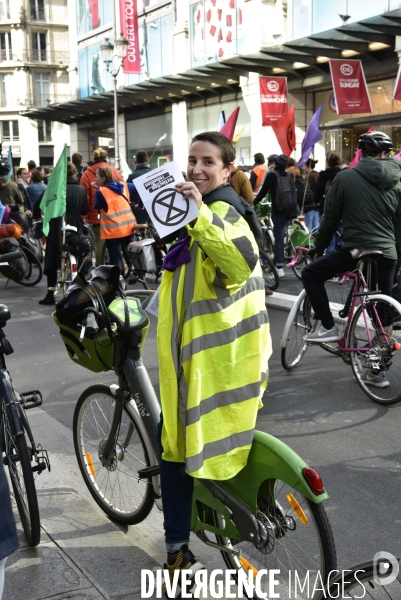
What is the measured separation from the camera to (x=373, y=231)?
562 centimetres

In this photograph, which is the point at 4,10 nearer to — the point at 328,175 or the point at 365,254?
the point at 328,175

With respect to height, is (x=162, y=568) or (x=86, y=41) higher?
(x=86, y=41)

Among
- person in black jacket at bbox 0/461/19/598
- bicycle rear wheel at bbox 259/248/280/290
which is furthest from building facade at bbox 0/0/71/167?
person in black jacket at bbox 0/461/19/598

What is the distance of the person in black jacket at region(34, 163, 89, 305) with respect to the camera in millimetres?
10422

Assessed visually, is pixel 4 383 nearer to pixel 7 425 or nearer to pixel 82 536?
pixel 7 425

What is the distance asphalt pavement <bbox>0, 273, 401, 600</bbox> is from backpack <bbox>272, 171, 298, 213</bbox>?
427 cm

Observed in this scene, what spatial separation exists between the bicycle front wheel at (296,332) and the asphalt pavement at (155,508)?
12 centimetres

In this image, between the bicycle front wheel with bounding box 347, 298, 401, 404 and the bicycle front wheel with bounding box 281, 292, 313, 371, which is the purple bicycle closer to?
the bicycle front wheel with bounding box 347, 298, 401, 404

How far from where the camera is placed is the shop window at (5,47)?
60750 mm

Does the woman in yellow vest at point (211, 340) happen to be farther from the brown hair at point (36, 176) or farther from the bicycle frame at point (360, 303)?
the brown hair at point (36, 176)

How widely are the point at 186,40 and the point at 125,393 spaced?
2720 cm

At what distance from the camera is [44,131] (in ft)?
198

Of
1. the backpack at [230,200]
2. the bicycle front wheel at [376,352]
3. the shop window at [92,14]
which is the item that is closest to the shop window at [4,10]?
the shop window at [92,14]

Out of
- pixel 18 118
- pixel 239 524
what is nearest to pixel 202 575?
pixel 239 524
